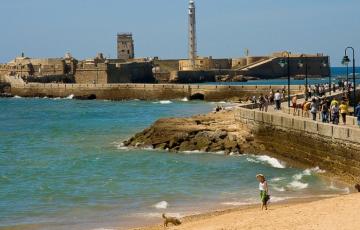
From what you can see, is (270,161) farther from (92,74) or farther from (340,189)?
(92,74)

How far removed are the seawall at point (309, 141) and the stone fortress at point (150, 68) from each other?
43.1 meters

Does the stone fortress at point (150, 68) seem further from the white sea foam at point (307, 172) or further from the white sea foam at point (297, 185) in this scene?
the white sea foam at point (297, 185)

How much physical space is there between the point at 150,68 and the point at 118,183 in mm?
78398

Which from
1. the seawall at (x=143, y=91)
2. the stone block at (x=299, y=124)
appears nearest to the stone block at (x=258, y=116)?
the stone block at (x=299, y=124)

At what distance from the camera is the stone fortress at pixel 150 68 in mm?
90562

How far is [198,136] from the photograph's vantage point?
29.6 metres

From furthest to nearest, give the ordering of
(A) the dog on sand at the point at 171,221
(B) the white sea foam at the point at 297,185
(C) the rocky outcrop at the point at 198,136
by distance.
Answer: (C) the rocky outcrop at the point at 198,136 < (B) the white sea foam at the point at 297,185 < (A) the dog on sand at the point at 171,221

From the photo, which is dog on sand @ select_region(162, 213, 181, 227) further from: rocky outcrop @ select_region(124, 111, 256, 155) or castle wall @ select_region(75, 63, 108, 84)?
castle wall @ select_region(75, 63, 108, 84)

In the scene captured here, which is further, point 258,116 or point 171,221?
point 258,116

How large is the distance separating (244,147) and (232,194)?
26.8 ft

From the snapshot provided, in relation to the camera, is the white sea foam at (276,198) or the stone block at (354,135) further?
the stone block at (354,135)

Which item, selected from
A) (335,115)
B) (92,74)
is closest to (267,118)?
(335,115)

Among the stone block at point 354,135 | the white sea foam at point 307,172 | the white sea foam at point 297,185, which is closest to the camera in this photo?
the stone block at point 354,135

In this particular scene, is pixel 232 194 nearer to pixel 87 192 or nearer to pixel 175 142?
pixel 87 192
